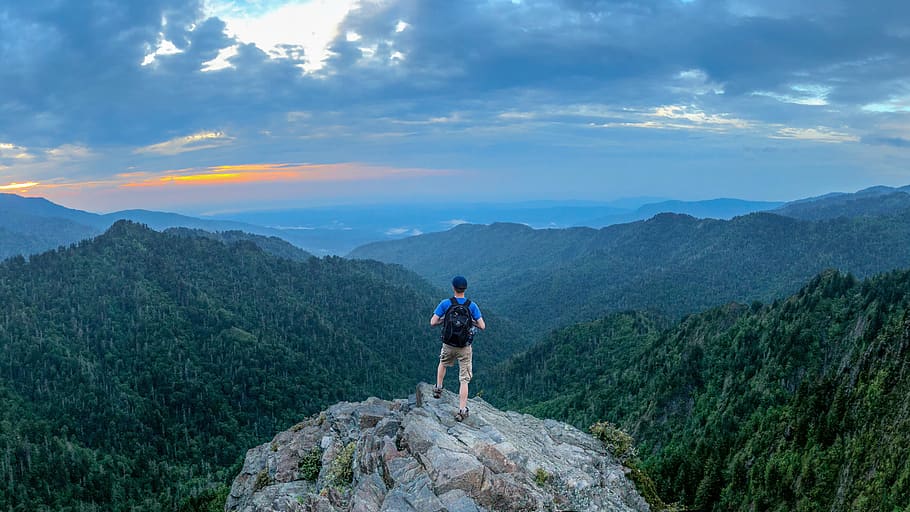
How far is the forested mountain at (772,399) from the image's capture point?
160ft

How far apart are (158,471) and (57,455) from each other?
27.2 m

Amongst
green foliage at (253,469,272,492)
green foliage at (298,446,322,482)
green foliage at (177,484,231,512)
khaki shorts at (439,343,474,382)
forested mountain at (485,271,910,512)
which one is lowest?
green foliage at (177,484,231,512)

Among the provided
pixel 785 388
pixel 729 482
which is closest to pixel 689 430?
pixel 785 388

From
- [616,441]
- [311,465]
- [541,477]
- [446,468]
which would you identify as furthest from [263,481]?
[616,441]

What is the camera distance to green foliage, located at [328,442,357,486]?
Result: 23531 millimetres

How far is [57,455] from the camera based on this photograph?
5787 inches

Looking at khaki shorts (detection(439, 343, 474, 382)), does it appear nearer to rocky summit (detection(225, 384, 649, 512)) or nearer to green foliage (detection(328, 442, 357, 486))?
rocky summit (detection(225, 384, 649, 512))

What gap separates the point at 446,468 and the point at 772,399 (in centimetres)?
9265

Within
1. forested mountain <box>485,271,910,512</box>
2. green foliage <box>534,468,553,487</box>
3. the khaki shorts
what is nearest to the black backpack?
the khaki shorts

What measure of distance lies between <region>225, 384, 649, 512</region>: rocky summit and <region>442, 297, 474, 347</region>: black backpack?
165 inches

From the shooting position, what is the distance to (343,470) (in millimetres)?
23797

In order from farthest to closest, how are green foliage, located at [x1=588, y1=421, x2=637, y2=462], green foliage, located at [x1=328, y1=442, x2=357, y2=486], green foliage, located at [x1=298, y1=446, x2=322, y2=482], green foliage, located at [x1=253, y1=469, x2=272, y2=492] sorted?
green foliage, located at [x1=253, y1=469, x2=272, y2=492] → green foliage, located at [x1=588, y1=421, x2=637, y2=462] → green foliage, located at [x1=298, y1=446, x2=322, y2=482] → green foliage, located at [x1=328, y1=442, x2=357, y2=486]

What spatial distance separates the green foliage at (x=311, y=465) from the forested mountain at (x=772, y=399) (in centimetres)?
3173

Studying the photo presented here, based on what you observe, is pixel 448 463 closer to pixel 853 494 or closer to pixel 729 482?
pixel 853 494
